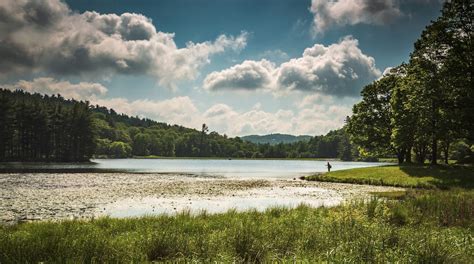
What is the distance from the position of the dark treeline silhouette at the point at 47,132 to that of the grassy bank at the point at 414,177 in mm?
100174

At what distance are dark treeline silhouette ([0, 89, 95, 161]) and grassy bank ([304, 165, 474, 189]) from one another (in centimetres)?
10017

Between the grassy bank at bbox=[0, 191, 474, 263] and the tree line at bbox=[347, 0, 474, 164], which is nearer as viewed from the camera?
the grassy bank at bbox=[0, 191, 474, 263]

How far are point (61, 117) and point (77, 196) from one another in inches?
4413

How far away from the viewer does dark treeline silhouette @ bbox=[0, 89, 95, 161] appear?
120 meters

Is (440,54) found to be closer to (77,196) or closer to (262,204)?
(262,204)

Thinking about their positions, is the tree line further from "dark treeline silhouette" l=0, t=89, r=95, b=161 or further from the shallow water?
"dark treeline silhouette" l=0, t=89, r=95, b=161

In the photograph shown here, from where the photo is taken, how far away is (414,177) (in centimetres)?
4256

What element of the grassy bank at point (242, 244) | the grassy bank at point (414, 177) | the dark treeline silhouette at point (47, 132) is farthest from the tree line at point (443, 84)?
the dark treeline silhouette at point (47, 132)

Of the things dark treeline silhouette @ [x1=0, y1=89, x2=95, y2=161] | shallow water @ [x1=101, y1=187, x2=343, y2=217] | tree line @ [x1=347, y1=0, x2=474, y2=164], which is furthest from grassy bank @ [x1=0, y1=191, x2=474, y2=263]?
dark treeline silhouette @ [x1=0, y1=89, x2=95, y2=161]

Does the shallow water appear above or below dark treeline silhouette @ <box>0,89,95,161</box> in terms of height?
below

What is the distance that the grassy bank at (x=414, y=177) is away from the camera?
1475 inches

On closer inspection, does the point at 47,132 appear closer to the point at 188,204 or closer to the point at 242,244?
the point at 188,204

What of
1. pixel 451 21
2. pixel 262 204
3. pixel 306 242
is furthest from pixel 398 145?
pixel 306 242

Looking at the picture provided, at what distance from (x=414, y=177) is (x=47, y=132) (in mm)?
118781
